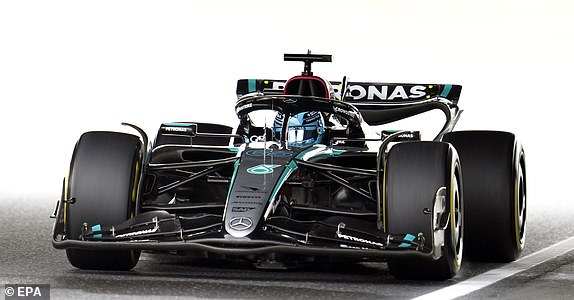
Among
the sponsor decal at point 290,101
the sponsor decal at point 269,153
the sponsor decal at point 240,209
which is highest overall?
the sponsor decal at point 290,101

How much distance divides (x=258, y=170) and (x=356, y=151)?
4.06 feet

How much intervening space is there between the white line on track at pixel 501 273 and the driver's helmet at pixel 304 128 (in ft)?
6.73

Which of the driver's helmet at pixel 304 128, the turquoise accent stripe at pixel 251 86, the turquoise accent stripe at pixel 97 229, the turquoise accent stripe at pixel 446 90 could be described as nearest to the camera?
the turquoise accent stripe at pixel 97 229

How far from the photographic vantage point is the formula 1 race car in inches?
423

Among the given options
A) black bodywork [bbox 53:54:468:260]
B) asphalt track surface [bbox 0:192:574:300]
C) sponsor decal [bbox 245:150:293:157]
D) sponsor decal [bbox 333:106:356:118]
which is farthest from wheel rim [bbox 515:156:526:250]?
sponsor decal [bbox 245:150:293:157]

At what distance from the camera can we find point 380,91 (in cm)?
1584

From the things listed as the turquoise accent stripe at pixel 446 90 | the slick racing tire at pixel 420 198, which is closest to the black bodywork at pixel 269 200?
the slick racing tire at pixel 420 198

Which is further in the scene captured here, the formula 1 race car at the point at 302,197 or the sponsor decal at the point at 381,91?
the sponsor decal at the point at 381,91

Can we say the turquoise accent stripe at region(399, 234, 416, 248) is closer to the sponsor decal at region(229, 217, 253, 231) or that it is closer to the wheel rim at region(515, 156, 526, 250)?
the sponsor decal at region(229, 217, 253, 231)

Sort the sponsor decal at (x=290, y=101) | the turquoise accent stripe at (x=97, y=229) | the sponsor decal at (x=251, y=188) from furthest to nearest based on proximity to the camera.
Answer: the sponsor decal at (x=290, y=101)
the sponsor decal at (x=251, y=188)
the turquoise accent stripe at (x=97, y=229)

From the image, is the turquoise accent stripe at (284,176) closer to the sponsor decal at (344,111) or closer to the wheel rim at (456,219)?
the wheel rim at (456,219)

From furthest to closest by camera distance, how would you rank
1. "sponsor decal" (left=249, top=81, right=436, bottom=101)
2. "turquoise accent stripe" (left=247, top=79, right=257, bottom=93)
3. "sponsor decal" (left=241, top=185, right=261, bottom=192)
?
"turquoise accent stripe" (left=247, top=79, right=257, bottom=93)
"sponsor decal" (left=249, top=81, right=436, bottom=101)
"sponsor decal" (left=241, top=185, right=261, bottom=192)

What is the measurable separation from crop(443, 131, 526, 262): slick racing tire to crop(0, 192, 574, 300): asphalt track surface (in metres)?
0.21

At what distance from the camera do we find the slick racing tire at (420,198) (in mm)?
10891
